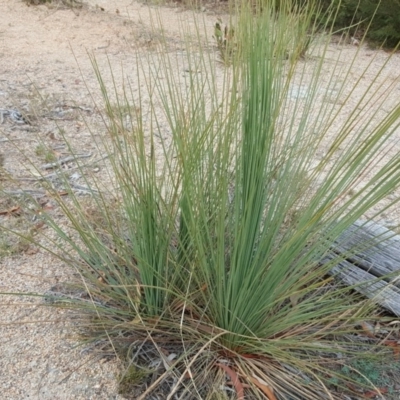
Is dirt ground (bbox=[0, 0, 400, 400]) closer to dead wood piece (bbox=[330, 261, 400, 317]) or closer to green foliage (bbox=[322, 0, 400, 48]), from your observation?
green foliage (bbox=[322, 0, 400, 48])

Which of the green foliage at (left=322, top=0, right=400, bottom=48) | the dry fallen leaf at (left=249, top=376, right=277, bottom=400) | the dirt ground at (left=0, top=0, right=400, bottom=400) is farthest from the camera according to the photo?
the green foliage at (left=322, top=0, right=400, bottom=48)

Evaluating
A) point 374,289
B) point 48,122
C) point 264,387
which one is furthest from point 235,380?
point 48,122

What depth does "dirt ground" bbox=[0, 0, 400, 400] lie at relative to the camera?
1.59 metres

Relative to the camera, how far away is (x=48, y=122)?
10.7ft

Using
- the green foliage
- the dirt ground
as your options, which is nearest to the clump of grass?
the dirt ground

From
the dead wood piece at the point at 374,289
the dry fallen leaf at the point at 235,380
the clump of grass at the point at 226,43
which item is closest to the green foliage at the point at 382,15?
the clump of grass at the point at 226,43

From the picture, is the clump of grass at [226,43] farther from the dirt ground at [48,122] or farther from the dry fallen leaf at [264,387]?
the dry fallen leaf at [264,387]

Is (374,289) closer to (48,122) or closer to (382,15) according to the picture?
(48,122)

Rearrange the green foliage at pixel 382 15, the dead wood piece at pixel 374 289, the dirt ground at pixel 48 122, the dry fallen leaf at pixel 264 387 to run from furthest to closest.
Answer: the green foliage at pixel 382 15 < the dead wood piece at pixel 374 289 < the dirt ground at pixel 48 122 < the dry fallen leaf at pixel 264 387

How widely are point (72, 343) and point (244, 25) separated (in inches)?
42.2

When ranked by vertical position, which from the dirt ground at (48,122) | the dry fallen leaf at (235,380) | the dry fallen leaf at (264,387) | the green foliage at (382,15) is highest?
the dry fallen leaf at (264,387)

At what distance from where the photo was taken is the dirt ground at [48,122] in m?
1.59

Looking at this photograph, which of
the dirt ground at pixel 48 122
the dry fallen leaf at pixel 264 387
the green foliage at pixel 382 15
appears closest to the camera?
the dry fallen leaf at pixel 264 387

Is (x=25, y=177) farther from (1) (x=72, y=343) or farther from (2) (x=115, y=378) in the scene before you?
(2) (x=115, y=378)
